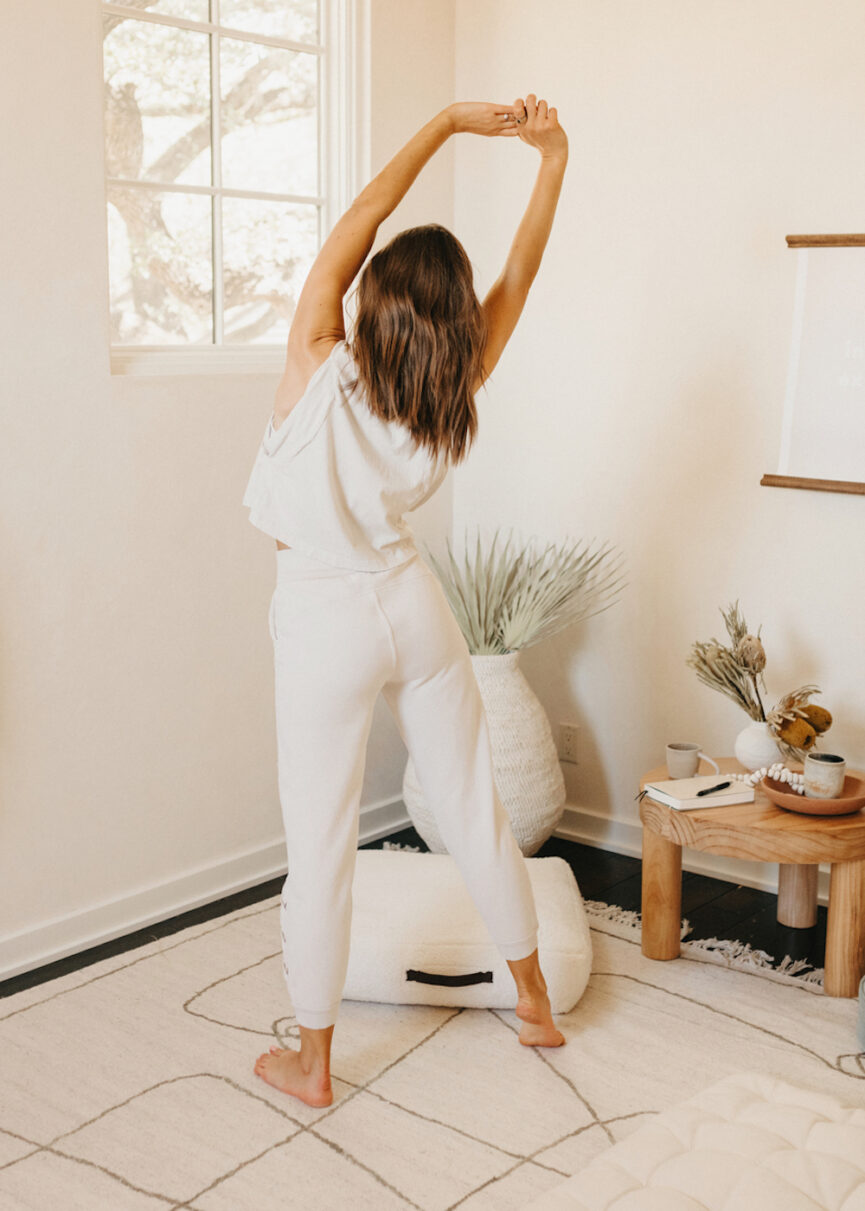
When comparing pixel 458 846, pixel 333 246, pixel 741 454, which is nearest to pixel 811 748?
pixel 741 454

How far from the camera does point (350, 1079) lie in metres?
2.33

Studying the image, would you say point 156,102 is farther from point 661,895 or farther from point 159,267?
point 661,895

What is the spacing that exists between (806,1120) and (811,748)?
1.34m

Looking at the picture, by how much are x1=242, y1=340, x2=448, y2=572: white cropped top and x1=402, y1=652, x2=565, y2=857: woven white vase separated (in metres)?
1.20

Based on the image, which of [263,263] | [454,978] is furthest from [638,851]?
[263,263]

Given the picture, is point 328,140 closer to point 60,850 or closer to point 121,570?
point 121,570

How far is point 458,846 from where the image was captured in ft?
7.54

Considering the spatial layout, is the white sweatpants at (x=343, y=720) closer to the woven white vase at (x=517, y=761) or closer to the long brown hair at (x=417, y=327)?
the long brown hair at (x=417, y=327)

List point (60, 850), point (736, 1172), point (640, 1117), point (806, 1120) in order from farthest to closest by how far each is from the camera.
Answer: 1. point (60, 850)
2. point (640, 1117)
3. point (806, 1120)
4. point (736, 1172)

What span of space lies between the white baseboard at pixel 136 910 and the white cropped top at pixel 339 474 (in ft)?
4.10

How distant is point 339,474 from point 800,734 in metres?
1.36

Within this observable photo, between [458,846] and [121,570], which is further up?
[121,570]

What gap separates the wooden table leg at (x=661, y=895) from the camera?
280 centimetres

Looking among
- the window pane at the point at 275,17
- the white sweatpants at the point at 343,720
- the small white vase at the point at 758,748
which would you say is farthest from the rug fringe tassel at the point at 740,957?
the window pane at the point at 275,17
